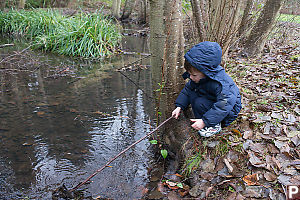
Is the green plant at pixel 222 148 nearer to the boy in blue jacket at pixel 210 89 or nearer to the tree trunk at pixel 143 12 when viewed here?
the boy in blue jacket at pixel 210 89

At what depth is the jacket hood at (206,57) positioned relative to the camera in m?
2.28

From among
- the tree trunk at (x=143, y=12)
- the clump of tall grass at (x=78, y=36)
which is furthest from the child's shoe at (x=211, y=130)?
the tree trunk at (x=143, y=12)

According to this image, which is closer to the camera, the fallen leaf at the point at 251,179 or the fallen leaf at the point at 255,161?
the fallen leaf at the point at 251,179

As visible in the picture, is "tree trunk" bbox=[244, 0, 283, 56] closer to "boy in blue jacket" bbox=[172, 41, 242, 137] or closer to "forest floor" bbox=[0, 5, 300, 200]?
"forest floor" bbox=[0, 5, 300, 200]

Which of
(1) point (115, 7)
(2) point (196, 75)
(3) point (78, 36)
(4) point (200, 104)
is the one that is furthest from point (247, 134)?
(1) point (115, 7)

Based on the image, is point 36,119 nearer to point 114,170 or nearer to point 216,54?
point 114,170

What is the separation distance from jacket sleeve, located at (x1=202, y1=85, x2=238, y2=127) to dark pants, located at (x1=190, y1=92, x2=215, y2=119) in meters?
0.18

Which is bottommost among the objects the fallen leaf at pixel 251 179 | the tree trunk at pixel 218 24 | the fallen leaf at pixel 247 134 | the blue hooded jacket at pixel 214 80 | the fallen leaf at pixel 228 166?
the fallen leaf at pixel 251 179

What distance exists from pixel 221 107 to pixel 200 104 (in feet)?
0.94

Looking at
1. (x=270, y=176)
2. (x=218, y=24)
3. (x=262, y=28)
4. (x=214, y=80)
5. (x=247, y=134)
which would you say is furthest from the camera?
(x=262, y=28)

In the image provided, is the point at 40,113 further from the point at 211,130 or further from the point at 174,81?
the point at 211,130

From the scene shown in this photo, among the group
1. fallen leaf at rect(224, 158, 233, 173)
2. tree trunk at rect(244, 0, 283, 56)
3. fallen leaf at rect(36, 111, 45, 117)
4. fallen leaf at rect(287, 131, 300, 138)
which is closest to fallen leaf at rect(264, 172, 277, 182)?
fallen leaf at rect(224, 158, 233, 173)

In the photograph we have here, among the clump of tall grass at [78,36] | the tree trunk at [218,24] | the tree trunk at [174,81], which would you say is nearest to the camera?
the tree trunk at [174,81]

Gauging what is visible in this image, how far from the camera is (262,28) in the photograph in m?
6.29
